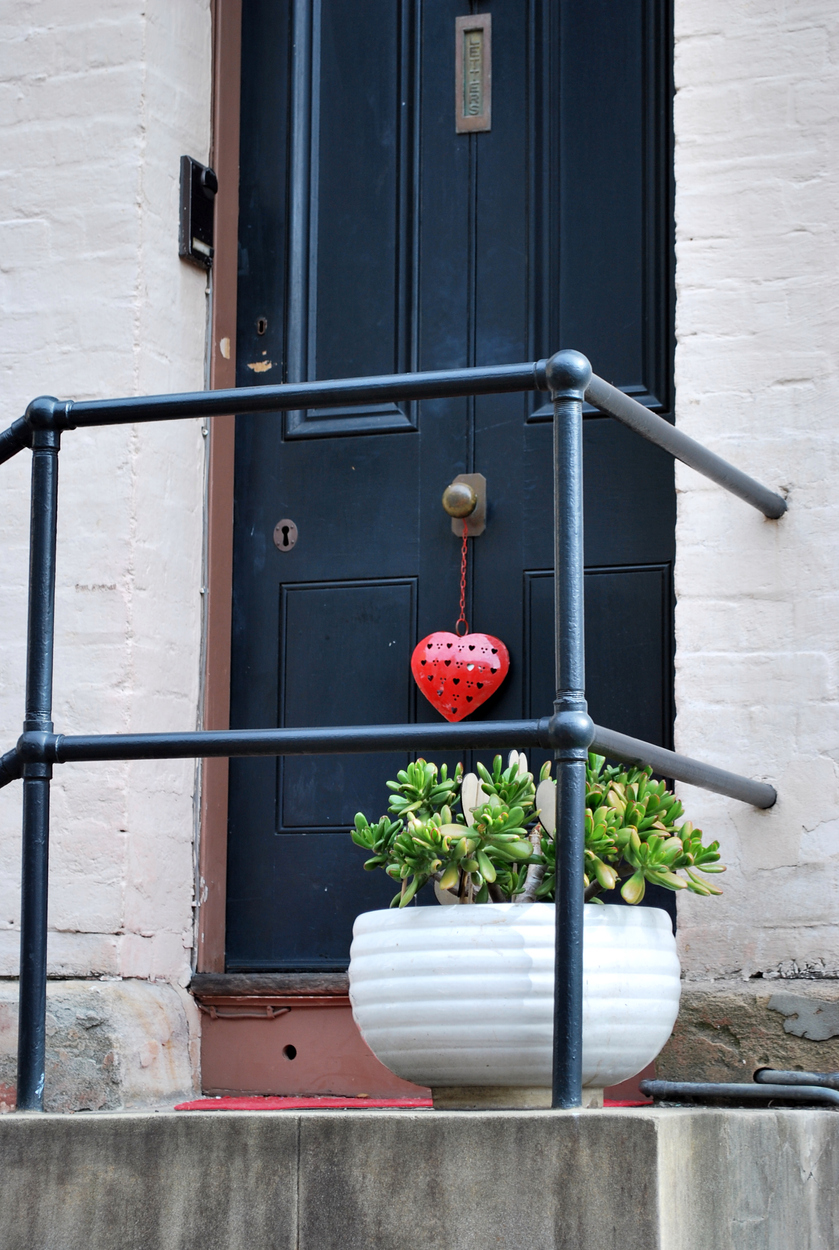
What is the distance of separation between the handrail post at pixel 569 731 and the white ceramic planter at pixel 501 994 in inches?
5.0

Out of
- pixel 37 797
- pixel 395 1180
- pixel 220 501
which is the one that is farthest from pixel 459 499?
pixel 395 1180

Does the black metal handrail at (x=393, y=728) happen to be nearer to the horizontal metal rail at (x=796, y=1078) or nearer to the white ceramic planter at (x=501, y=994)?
the white ceramic planter at (x=501, y=994)

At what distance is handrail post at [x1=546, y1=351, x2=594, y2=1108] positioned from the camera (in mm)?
1682

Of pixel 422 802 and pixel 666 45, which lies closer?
pixel 422 802

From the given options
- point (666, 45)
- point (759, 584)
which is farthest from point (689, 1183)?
point (666, 45)

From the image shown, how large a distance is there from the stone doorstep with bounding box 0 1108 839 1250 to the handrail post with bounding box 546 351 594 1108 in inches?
4.1

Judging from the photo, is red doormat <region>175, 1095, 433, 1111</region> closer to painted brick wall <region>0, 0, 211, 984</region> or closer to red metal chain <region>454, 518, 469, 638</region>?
painted brick wall <region>0, 0, 211, 984</region>

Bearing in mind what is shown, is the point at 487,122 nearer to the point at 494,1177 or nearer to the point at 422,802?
the point at 422,802

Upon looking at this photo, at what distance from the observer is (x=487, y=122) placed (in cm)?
313

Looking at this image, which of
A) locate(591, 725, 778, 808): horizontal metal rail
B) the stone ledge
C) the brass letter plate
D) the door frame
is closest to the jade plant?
locate(591, 725, 778, 808): horizontal metal rail

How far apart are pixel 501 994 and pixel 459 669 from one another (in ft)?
3.68

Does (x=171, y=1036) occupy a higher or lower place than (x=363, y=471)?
lower

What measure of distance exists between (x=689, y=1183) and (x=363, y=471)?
1.77 meters

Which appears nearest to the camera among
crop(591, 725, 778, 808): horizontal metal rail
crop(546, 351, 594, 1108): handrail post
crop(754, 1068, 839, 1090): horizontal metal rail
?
crop(546, 351, 594, 1108): handrail post
